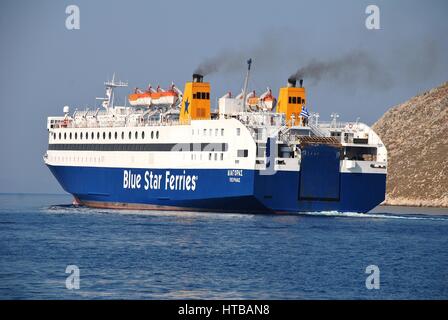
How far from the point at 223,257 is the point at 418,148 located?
95.6 m

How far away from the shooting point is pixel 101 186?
94.4 m

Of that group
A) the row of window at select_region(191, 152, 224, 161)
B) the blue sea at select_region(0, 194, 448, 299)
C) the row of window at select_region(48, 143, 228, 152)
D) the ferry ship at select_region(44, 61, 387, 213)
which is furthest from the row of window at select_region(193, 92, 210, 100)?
the blue sea at select_region(0, 194, 448, 299)

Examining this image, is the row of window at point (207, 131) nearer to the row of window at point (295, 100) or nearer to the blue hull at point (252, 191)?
the blue hull at point (252, 191)

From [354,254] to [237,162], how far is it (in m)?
23.3

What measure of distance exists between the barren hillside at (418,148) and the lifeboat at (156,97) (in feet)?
144

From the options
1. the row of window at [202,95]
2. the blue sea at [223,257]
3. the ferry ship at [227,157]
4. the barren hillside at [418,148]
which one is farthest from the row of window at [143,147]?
the barren hillside at [418,148]

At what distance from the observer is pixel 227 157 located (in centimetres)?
7894

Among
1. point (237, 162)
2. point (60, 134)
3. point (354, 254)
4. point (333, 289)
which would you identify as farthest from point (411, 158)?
point (333, 289)

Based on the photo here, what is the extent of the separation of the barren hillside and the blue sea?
56.9m

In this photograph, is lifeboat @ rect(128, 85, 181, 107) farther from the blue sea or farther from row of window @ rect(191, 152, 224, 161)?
the blue sea

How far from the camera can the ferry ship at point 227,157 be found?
7650cm

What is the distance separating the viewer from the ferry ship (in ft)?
251

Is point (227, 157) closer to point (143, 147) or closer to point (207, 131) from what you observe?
point (207, 131)
